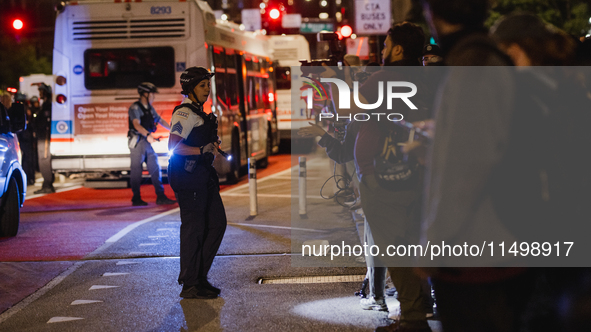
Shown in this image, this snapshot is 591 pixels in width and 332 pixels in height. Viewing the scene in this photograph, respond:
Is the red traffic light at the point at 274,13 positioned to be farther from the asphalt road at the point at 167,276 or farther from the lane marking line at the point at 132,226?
the lane marking line at the point at 132,226

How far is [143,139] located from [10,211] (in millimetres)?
3339

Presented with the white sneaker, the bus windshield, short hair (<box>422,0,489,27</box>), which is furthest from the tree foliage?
short hair (<box>422,0,489,27</box>)

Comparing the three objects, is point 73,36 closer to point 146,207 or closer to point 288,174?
point 146,207

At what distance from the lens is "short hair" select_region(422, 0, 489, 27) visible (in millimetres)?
2502

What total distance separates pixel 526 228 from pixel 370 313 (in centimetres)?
288

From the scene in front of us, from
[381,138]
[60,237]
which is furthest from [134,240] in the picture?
[381,138]

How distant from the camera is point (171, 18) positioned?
13.3 meters

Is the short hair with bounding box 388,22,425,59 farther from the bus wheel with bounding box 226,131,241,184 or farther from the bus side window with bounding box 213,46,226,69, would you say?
the bus wheel with bounding box 226,131,241,184

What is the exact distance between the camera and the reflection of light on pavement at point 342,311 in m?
5.07

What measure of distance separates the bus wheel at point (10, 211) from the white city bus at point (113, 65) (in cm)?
437

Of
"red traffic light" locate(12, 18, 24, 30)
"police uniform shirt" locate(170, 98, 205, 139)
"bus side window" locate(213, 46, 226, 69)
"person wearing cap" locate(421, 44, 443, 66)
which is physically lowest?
"police uniform shirt" locate(170, 98, 205, 139)

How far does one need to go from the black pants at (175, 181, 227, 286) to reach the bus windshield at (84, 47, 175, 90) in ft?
26.3

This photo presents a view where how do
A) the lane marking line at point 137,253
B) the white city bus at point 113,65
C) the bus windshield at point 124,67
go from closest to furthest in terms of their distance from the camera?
the lane marking line at point 137,253 < the white city bus at point 113,65 < the bus windshield at point 124,67

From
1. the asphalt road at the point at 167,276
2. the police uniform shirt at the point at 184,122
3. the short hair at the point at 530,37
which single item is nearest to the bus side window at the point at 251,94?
the asphalt road at the point at 167,276
